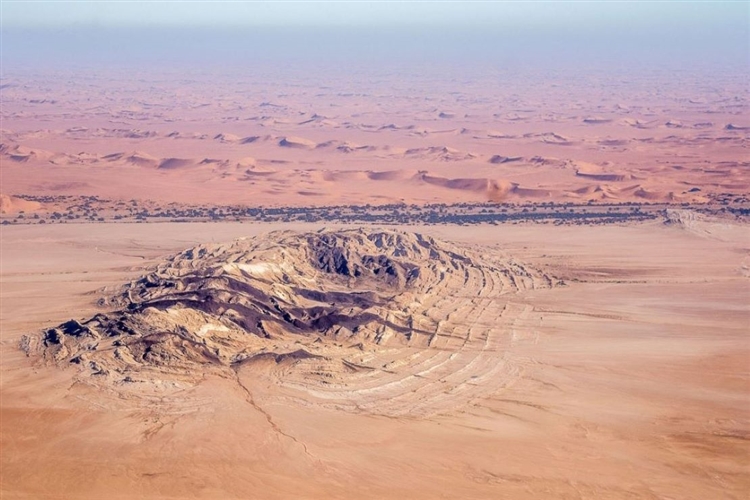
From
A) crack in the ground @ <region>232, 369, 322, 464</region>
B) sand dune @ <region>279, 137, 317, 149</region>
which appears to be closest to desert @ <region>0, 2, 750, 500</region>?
crack in the ground @ <region>232, 369, 322, 464</region>

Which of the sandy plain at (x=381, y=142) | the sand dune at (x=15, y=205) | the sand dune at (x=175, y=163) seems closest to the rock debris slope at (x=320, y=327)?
the sand dune at (x=15, y=205)

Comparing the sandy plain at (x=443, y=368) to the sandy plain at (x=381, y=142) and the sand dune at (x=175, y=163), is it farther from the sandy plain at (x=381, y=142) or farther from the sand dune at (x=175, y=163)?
the sandy plain at (x=381, y=142)

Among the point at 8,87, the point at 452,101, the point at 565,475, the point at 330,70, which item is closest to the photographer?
the point at 565,475

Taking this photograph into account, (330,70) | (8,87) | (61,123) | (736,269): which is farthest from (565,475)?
(330,70)

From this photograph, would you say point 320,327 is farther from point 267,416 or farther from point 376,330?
point 267,416

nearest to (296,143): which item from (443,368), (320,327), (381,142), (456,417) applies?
(381,142)

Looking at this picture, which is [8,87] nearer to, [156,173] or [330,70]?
[330,70]

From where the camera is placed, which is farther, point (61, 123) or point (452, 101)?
point (452, 101)
